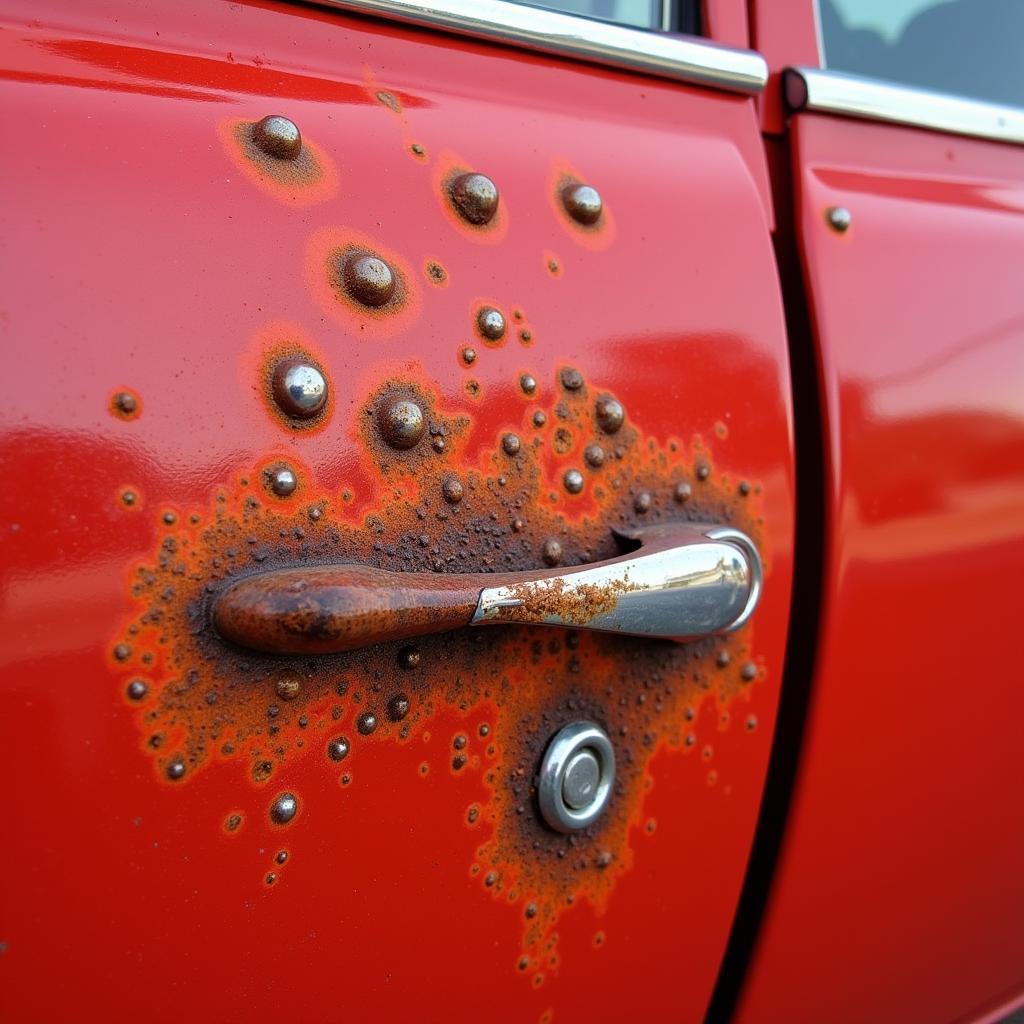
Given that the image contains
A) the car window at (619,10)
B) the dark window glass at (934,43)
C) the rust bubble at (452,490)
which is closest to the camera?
the rust bubble at (452,490)

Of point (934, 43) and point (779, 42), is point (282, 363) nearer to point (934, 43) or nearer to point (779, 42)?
point (779, 42)

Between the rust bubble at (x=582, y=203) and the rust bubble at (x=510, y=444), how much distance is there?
0.60 ft

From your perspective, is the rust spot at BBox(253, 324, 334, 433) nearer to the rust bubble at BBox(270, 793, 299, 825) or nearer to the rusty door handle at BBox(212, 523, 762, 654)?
the rusty door handle at BBox(212, 523, 762, 654)

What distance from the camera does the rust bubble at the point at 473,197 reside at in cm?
63

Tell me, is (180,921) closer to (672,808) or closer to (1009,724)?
(672,808)

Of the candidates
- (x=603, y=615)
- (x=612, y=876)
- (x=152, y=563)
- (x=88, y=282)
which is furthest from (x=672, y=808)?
(x=88, y=282)

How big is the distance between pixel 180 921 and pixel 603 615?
0.31 meters

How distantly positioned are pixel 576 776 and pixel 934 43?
88 cm

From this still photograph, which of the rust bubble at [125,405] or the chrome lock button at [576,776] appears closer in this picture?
the rust bubble at [125,405]

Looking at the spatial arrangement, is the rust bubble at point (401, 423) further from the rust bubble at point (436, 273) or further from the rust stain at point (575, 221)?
the rust stain at point (575, 221)

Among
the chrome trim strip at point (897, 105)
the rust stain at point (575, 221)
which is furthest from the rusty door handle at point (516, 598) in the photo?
the chrome trim strip at point (897, 105)

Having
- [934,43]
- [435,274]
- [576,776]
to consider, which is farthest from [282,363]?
[934,43]

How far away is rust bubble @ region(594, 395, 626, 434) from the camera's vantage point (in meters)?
0.67

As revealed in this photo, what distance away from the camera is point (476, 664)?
62 cm
